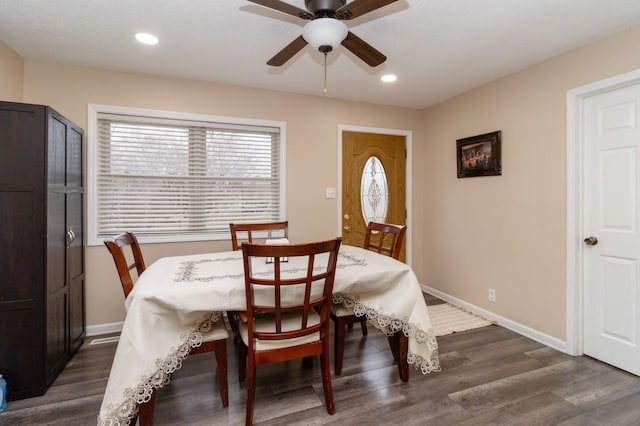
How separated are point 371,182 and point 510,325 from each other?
2.11m

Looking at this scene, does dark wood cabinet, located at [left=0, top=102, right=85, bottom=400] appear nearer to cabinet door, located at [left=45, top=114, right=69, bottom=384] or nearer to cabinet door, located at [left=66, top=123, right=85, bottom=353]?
cabinet door, located at [left=45, top=114, right=69, bottom=384]

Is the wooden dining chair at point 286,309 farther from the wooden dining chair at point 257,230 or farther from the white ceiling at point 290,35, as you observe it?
the white ceiling at point 290,35

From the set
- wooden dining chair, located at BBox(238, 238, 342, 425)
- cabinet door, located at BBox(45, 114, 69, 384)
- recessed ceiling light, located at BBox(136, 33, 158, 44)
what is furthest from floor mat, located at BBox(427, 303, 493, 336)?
recessed ceiling light, located at BBox(136, 33, 158, 44)

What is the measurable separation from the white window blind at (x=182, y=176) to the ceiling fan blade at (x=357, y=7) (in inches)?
77.3

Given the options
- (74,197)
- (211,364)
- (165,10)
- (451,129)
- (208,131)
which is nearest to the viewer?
(165,10)

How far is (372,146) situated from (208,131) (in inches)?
76.5

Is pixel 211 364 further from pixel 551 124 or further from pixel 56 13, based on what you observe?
pixel 551 124

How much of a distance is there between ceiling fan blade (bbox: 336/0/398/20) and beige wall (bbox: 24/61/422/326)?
193 centimetres

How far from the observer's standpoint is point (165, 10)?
203cm

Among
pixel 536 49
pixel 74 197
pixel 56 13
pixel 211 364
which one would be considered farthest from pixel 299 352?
pixel 536 49

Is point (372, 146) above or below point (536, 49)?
below

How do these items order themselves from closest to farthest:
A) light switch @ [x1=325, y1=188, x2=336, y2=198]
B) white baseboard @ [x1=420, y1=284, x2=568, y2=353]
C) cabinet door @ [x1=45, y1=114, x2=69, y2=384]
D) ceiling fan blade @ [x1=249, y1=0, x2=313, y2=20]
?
ceiling fan blade @ [x1=249, y1=0, x2=313, y2=20] → cabinet door @ [x1=45, y1=114, x2=69, y2=384] → white baseboard @ [x1=420, y1=284, x2=568, y2=353] → light switch @ [x1=325, y1=188, x2=336, y2=198]

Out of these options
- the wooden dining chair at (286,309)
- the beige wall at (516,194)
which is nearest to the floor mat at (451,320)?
the beige wall at (516,194)

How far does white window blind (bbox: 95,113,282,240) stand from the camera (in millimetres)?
3000
